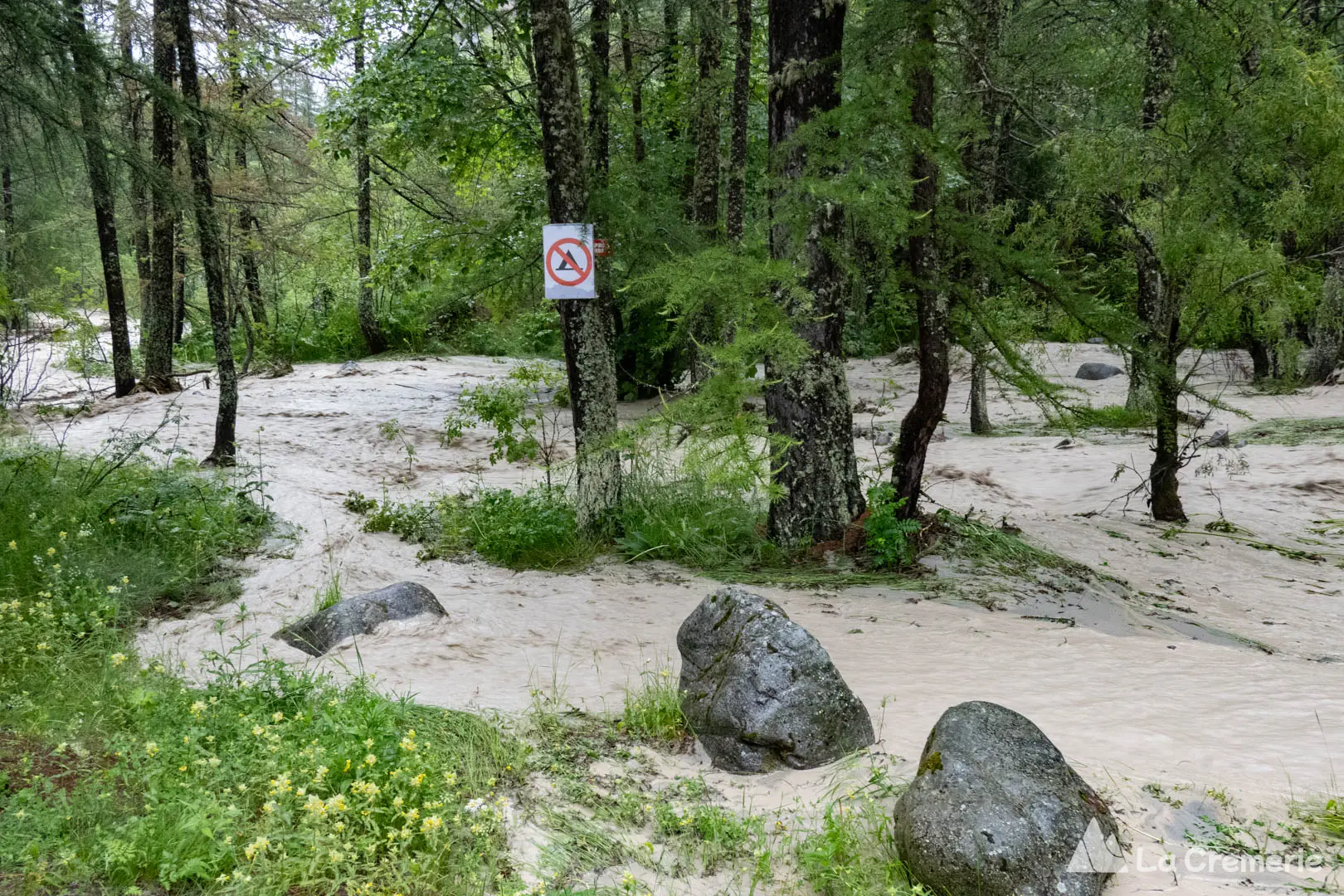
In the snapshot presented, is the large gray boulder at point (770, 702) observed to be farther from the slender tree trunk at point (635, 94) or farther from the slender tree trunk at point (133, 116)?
the slender tree trunk at point (635, 94)

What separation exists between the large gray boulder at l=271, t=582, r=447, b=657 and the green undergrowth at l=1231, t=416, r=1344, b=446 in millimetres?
10422

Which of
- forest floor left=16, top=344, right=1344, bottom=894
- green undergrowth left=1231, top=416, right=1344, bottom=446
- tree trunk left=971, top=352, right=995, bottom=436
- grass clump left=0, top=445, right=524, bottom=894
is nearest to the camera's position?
grass clump left=0, top=445, right=524, bottom=894

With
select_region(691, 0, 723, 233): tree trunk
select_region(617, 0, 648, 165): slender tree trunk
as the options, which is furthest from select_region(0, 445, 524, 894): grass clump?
select_region(617, 0, 648, 165): slender tree trunk

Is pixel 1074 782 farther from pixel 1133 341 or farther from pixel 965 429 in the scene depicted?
pixel 965 429

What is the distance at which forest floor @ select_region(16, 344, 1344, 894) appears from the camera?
3809 millimetres

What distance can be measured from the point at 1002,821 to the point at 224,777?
9.36ft

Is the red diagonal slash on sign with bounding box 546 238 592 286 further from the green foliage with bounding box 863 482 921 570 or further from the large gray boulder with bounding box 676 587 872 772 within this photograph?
the large gray boulder with bounding box 676 587 872 772

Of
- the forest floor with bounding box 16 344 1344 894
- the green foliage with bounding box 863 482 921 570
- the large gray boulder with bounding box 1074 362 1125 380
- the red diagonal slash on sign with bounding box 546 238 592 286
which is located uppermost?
the red diagonal slash on sign with bounding box 546 238 592 286

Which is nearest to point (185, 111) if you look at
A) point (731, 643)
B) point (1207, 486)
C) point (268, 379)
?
point (731, 643)

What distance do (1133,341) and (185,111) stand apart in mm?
7674

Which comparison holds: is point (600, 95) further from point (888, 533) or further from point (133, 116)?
point (888, 533)

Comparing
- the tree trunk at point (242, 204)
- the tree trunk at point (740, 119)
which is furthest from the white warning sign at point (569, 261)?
the tree trunk at point (242, 204)

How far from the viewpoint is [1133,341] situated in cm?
660

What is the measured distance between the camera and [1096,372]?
16.6m
